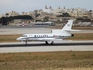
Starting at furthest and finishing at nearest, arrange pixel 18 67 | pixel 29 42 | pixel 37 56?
pixel 29 42
pixel 37 56
pixel 18 67

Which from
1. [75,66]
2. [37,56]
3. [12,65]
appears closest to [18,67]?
[12,65]


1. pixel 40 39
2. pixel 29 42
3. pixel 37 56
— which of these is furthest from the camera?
pixel 29 42

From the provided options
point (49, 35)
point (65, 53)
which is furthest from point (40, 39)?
point (65, 53)

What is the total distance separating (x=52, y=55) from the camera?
42781 mm

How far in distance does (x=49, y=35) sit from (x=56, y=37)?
62.2 inches

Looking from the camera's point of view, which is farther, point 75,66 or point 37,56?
point 37,56

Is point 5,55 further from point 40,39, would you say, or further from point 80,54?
point 40,39

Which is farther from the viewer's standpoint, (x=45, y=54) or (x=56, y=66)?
(x=45, y=54)

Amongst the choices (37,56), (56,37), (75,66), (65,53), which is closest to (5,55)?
(37,56)

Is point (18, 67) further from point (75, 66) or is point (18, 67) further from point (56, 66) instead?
point (75, 66)

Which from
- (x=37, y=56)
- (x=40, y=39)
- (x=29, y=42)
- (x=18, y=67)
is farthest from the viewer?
(x=29, y=42)

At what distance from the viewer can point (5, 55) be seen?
143 ft

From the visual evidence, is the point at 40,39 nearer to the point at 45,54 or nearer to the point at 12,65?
the point at 45,54

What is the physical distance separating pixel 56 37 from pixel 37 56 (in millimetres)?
19145
